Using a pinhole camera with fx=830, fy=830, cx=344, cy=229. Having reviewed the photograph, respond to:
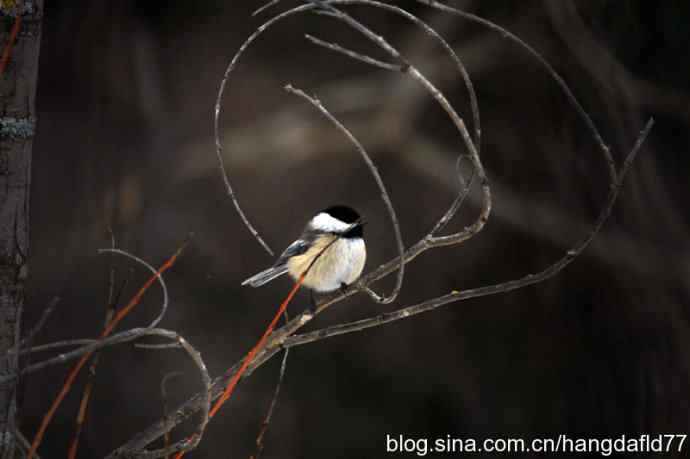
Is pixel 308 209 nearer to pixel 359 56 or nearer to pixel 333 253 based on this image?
pixel 333 253

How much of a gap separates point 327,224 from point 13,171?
0.75 meters

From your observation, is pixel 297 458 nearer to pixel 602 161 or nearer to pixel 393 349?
pixel 393 349

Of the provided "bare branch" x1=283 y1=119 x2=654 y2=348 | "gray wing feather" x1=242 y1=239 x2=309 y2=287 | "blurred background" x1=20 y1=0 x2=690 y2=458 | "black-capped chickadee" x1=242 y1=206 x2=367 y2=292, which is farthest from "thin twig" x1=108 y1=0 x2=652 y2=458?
"blurred background" x1=20 y1=0 x2=690 y2=458

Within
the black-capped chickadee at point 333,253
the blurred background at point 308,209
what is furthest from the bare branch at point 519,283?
the blurred background at point 308,209

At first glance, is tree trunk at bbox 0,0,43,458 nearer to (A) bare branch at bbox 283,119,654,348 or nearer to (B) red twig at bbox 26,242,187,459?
(B) red twig at bbox 26,242,187,459

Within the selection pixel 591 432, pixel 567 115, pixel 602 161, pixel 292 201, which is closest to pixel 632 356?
pixel 591 432

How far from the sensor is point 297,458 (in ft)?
7.96

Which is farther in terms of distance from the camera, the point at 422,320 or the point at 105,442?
the point at 422,320

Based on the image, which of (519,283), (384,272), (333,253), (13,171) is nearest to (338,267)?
(333,253)

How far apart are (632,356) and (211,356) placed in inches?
47.4

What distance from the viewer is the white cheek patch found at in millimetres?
1415

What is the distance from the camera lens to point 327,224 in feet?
4.78

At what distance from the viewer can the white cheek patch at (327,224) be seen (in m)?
1.42

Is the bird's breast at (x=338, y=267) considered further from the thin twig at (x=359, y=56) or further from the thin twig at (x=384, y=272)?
the thin twig at (x=359, y=56)
